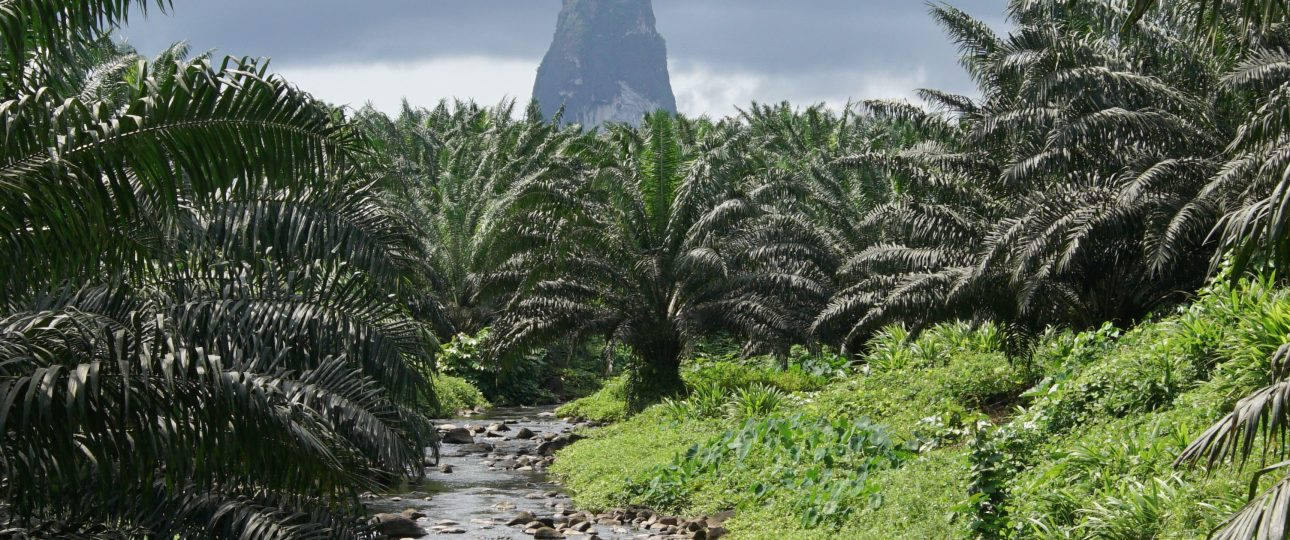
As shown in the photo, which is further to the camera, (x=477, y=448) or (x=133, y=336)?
(x=477, y=448)

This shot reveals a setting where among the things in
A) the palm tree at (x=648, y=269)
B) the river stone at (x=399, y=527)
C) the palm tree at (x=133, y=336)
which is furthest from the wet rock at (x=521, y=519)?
the palm tree at (x=648, y=269)

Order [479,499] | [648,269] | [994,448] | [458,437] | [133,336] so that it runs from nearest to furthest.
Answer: [133,336], [994,448], [479,499], [648,269], [458,437]

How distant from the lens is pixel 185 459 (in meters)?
4.27

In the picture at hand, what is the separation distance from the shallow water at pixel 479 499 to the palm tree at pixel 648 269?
2739 mm

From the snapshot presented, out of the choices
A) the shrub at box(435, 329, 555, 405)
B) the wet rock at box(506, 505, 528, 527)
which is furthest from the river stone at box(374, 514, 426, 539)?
the shrub at box(435, 329, 555, 405)

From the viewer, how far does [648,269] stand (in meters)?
18.8

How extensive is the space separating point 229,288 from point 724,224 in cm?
1107

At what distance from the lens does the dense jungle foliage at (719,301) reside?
14.4 ft

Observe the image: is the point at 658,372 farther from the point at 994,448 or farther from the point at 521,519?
the point at 994,448

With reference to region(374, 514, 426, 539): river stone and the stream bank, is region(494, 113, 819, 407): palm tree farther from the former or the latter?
region(374, 514, 426, 539): river stone

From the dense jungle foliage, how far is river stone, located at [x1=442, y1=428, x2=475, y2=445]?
1.56 m

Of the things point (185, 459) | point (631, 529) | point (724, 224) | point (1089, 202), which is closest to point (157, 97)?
point (185, 459)

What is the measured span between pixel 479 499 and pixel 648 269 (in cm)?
638

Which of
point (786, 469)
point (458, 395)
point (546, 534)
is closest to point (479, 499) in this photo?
point (546, 534)
